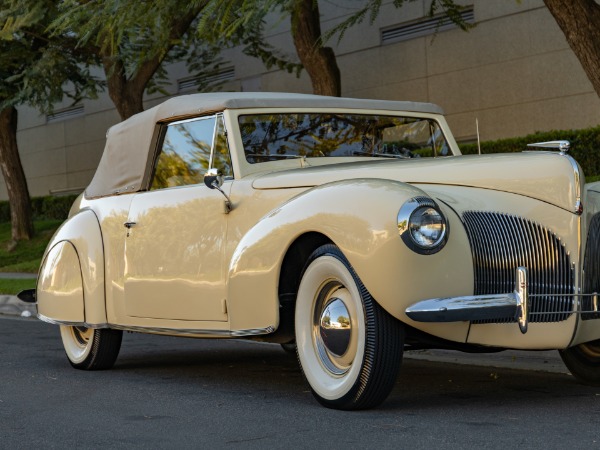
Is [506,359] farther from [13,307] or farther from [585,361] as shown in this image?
[13,307]

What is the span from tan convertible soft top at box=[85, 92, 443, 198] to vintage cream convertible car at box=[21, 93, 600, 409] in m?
0.02

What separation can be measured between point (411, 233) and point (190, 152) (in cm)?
246

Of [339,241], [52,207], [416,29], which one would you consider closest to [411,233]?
[339,241]

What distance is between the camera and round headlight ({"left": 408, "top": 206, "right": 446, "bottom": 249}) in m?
5.27

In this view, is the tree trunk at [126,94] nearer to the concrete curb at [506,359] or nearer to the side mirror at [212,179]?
the concrete curb at [506,359]

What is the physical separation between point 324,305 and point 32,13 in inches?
392

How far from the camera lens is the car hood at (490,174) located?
5.52m

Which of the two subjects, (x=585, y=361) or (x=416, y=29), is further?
(x=416, y=29)

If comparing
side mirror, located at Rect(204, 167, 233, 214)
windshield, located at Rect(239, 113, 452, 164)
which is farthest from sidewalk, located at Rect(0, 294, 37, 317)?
side mirror, located at Rect(204, 167, 233, 214)

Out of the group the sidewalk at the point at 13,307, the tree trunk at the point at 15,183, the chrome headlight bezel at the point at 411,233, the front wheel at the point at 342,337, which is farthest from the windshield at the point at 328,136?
the tree trunk at the point at 15,183

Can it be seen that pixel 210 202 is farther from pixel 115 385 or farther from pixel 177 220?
pixel 115 385

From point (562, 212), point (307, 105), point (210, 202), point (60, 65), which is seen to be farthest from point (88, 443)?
point (60, 65)

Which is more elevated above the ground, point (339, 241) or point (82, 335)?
point (339, 241)

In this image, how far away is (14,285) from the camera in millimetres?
17234
